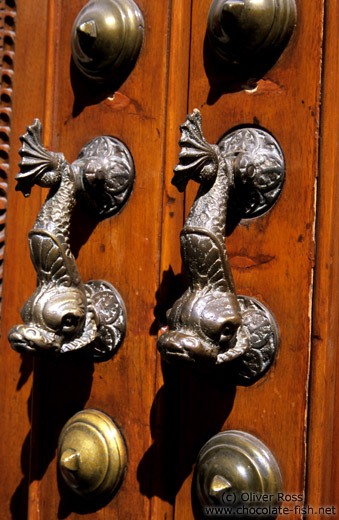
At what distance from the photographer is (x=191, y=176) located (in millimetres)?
516

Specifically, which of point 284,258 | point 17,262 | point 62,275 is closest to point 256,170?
point 284,258

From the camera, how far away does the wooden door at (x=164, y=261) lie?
52cm

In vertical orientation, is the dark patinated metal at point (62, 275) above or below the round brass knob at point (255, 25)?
below

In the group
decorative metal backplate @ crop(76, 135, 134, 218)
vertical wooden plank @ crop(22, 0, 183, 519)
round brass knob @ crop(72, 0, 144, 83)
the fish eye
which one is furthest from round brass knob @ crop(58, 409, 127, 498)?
round brass knob @ crop(72, 0, 144, 83)

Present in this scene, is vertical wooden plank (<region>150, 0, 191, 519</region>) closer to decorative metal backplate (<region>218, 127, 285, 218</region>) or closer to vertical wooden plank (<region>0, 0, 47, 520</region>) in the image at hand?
decorative metal backplate (<region>218, 127, 285, 218</region>)

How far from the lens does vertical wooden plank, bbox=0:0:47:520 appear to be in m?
0.70

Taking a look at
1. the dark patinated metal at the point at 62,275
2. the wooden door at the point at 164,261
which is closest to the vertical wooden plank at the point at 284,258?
the wooden door at the point at 164,261

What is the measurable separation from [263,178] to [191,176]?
7 cm

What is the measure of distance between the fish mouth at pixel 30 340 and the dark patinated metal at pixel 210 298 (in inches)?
4.3

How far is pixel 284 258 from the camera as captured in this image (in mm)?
531

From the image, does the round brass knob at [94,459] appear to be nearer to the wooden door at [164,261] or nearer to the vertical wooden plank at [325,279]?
the wooden door at [164,261]

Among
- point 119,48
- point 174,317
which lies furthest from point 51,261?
point 119,48

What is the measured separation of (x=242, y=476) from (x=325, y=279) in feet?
0.63

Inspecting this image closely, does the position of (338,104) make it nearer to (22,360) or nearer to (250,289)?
(250,289)
